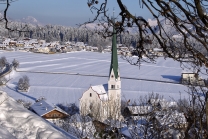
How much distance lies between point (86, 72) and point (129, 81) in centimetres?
582

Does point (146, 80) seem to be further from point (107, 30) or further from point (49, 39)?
point (49, 39)

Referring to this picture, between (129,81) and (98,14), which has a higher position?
(98,14)

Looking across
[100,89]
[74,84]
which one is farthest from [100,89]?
[74,84]

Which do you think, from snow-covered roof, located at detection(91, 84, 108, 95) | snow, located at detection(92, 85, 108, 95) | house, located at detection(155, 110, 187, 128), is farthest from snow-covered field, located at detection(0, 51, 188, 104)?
house, located at detection(155, 110, 187, 128)

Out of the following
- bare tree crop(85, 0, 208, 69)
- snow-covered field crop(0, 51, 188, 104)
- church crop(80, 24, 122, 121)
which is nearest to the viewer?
bare tree crop(85, 0, 208, 69)

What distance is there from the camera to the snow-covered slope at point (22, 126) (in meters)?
2.37

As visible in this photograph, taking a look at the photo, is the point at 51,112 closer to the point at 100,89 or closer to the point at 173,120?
the point at 100,89

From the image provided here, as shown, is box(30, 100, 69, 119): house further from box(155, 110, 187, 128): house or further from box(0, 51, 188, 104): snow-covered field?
box(155, 110, 187, 128): house

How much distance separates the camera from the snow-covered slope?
2373 millimetres

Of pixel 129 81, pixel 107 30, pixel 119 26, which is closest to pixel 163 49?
pixel 119 26

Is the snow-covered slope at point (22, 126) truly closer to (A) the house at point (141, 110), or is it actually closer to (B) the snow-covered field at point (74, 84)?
(A) the house at point (141, 110)

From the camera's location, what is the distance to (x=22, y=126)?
99.0 inches

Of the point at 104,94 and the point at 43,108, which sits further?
the point at 104,94

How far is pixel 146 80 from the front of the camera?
1088 inches
